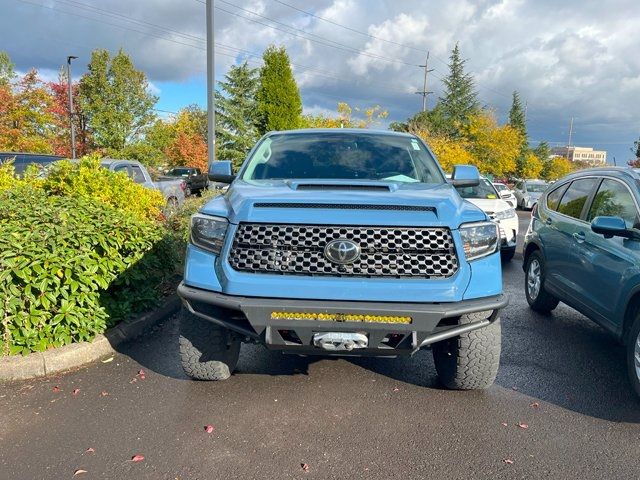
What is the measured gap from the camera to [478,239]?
3295 mm

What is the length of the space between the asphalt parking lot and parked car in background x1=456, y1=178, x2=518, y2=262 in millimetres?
4837

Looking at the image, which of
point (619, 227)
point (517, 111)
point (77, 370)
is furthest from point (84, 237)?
point (517, 111)

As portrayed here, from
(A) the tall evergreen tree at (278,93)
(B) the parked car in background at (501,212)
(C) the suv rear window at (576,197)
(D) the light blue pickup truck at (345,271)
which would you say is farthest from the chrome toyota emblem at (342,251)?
(A) the tall evergreen tree at (278,93)

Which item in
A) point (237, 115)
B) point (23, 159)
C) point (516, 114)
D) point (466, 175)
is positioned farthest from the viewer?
point (516, 114)

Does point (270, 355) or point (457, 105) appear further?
point (457, 105)

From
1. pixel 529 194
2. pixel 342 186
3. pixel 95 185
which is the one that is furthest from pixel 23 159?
pixel 529 194

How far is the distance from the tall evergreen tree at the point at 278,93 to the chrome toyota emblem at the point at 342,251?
31.8 metres

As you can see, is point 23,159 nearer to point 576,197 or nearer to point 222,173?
point 222,173

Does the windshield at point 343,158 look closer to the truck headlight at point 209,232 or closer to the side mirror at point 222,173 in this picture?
the side mirror at point 222,173

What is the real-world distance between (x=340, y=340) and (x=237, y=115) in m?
39.3

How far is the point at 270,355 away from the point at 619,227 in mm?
3027

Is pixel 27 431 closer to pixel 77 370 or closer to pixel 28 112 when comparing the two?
pixel 77 370

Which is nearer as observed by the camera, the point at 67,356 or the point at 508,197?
the point at 67,356

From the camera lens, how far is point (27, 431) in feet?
10.5
